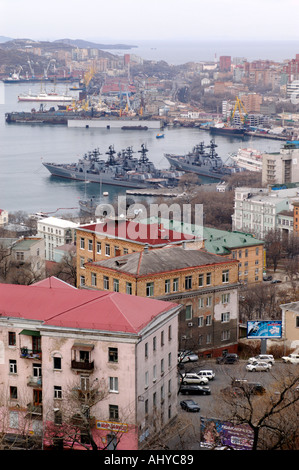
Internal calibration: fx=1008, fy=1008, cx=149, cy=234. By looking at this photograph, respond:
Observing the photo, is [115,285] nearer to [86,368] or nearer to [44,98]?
[86,368]

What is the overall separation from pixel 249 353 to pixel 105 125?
35247 mm

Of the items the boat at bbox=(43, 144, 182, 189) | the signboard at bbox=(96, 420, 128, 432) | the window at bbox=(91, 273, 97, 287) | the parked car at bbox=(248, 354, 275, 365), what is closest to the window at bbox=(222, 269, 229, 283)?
the parked car at bbox=(248, 354, 275, 365)

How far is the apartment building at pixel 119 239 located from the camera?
710 cm

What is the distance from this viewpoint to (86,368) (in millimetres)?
4562

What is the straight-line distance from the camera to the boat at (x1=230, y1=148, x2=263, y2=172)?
86.8 ft

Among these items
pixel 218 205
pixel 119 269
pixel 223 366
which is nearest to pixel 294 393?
pixel 223 366

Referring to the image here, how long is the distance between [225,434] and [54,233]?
30.5 ft

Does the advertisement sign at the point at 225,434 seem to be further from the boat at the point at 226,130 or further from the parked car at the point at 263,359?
the boat at the point at 226,130

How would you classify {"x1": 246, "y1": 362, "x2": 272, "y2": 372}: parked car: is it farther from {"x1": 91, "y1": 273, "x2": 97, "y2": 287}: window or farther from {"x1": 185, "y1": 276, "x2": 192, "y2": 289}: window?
{"x1": 91, "y1": 273, "x2": 97, "y2": 287}: window

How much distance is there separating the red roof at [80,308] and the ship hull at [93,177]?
19.6 meters

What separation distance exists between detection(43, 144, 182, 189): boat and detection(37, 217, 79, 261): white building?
10667 millimetres

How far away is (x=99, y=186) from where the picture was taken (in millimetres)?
24703
